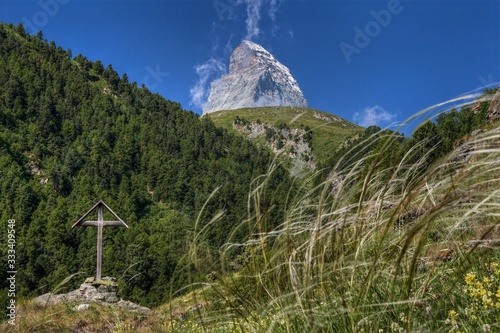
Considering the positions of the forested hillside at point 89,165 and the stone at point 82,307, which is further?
the forested hillside at point 89,165

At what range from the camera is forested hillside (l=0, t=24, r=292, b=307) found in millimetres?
103750

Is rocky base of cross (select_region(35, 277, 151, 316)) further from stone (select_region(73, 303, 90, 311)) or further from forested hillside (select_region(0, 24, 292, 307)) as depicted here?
forested hillside (select_region(0, 24, 292, 307))

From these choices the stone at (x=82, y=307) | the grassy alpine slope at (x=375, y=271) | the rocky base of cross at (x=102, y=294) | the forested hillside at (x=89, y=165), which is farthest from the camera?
the forested hillside at (x=89, y=165)

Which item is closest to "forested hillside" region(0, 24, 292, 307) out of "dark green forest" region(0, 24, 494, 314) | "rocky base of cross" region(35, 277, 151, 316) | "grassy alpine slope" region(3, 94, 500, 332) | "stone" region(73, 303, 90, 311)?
"dark green forest" region(0, 24, 494, 314)

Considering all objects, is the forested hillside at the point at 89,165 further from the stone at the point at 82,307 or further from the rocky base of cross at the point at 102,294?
the stone at the point at 82,307

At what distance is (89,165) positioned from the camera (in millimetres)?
142000

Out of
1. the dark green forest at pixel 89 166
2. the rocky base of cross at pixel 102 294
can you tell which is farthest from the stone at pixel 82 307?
the dark green forest at pixel 89 166

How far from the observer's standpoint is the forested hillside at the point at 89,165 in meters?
104

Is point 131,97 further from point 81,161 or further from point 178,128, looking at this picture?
point 81,161

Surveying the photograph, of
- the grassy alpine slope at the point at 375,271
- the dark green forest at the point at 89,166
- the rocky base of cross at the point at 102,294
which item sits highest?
the dark green forest at the point at 89,166

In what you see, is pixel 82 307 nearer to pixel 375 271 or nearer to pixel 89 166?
pixel 375 271

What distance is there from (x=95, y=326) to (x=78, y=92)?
182145 millimetres

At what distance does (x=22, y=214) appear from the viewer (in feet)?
372

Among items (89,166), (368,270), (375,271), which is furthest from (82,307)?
(89,166)
